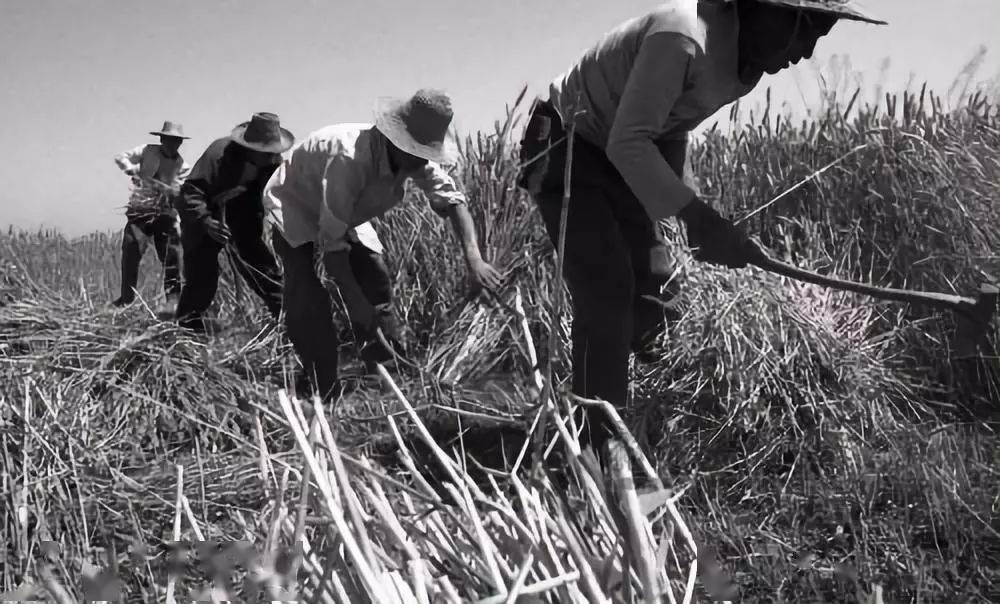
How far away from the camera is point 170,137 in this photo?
536 cm

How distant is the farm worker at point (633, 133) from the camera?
1.75m

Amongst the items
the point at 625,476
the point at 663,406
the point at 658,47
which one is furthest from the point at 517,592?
the point at 663,406

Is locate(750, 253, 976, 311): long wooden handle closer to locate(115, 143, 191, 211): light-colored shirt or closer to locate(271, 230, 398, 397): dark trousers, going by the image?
locate(271, 230, 398, 397): dark trousers

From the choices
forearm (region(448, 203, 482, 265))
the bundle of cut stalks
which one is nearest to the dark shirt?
forearm (region(448, 203, 482, 265))

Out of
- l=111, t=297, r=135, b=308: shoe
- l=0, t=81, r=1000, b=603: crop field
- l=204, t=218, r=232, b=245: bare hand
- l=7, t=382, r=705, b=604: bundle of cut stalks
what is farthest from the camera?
l=204, t=218, r=232, b=245: bare hand

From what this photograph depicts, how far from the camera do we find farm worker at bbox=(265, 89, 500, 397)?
2.64 meters

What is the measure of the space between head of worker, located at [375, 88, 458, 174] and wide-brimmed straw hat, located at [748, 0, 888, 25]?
1.23m

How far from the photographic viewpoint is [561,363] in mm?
2955

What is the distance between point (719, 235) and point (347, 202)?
4.35 ft

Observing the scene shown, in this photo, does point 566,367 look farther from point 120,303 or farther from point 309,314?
point 120,303

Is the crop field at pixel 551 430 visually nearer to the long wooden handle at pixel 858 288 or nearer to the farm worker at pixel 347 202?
the farm worker at pixel 347 202

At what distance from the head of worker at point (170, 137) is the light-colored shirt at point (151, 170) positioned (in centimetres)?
4

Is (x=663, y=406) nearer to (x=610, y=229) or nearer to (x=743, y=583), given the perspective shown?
(x=610, y=229)

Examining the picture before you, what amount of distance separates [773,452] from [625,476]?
5.54ft
